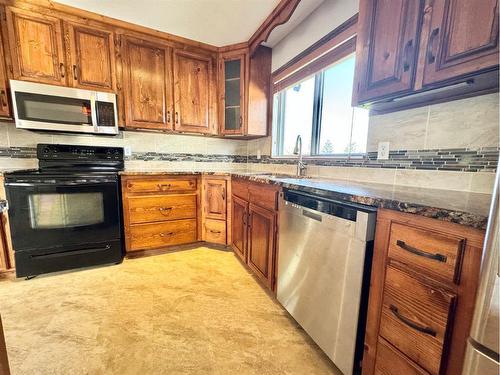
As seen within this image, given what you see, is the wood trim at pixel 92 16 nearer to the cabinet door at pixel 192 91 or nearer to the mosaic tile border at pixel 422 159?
the cabinet door at pixel 192 91

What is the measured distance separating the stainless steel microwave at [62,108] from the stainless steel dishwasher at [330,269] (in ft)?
6.71

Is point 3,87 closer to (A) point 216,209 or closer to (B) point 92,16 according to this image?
(B) point 92,16

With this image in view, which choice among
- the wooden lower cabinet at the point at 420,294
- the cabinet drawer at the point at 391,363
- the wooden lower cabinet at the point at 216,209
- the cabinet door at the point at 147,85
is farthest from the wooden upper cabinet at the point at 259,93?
the cabinet drawer at the point at 391,363

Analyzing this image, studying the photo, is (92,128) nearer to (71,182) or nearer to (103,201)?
(71,182)

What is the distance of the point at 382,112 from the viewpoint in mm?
1400

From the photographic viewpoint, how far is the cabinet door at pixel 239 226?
80.9 inches

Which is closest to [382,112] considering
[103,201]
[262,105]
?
[262,105]

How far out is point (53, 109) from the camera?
2.04 metres

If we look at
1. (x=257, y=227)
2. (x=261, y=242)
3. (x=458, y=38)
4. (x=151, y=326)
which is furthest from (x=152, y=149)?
(x=458, y=38)

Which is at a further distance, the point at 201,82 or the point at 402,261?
the point at 201,82

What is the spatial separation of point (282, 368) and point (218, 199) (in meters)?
1.65

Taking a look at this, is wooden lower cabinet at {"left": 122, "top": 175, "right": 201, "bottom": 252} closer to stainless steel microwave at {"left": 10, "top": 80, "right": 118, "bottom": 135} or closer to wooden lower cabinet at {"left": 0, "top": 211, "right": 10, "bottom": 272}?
stainless steel microwave at {"left": 10, "top": 80, "right": 118, "bottom": 135}

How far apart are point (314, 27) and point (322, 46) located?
0.77ft

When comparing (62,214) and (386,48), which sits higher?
(386,48)
